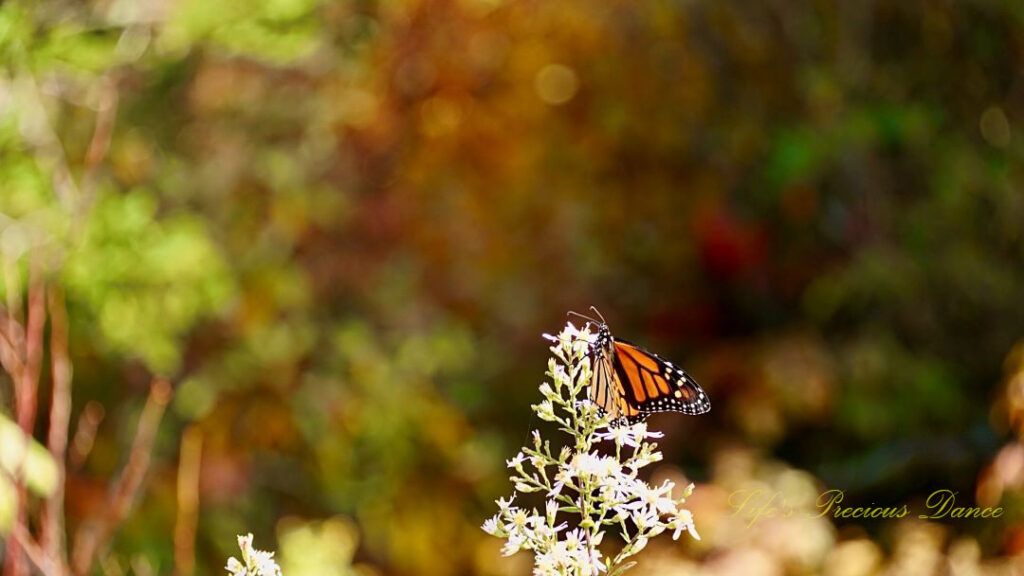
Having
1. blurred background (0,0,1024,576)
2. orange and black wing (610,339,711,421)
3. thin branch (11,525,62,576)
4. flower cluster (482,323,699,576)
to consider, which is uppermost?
blurred background (0,0,1024,576)

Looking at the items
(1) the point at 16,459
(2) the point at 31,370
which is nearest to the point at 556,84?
(1) the point at 16,459

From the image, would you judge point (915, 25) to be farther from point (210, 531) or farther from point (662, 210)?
point (210, 531)

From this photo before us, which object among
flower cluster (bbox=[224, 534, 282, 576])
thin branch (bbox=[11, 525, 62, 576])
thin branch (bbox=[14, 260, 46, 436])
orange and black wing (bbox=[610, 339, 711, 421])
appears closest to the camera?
flower cluster (bbox=[224, 534, 282, 576])

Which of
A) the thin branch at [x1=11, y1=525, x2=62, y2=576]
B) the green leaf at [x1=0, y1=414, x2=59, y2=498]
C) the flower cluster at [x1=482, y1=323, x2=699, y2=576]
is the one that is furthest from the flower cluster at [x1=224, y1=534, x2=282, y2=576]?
the green leaf at [x1=0, y1=414, x2=59, y2=498]

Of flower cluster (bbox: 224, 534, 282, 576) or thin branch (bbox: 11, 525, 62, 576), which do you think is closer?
flower cluster (bbox: 224, 534, 282, 576)

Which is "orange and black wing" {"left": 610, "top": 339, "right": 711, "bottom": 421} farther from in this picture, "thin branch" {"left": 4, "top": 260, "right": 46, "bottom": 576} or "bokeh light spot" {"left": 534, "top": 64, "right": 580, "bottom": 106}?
"bokeh light spot" {"left": 534, "top": 64, "right": 580, "bottom": 106}

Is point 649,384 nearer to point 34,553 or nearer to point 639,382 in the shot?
point 639,382

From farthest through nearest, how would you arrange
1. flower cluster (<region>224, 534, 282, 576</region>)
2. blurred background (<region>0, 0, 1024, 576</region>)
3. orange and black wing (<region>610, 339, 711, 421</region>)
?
A: blurred background (<region>0, 0, 1024, 576</region>) → orange and black wing (<region>610, 339, 711, 421</region>) → flower cluster (<region>224, 534, 282, 576</region>)

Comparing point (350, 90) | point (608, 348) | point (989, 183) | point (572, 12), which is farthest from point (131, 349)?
point (989, 183)

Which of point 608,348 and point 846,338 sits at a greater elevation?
point 846,338
